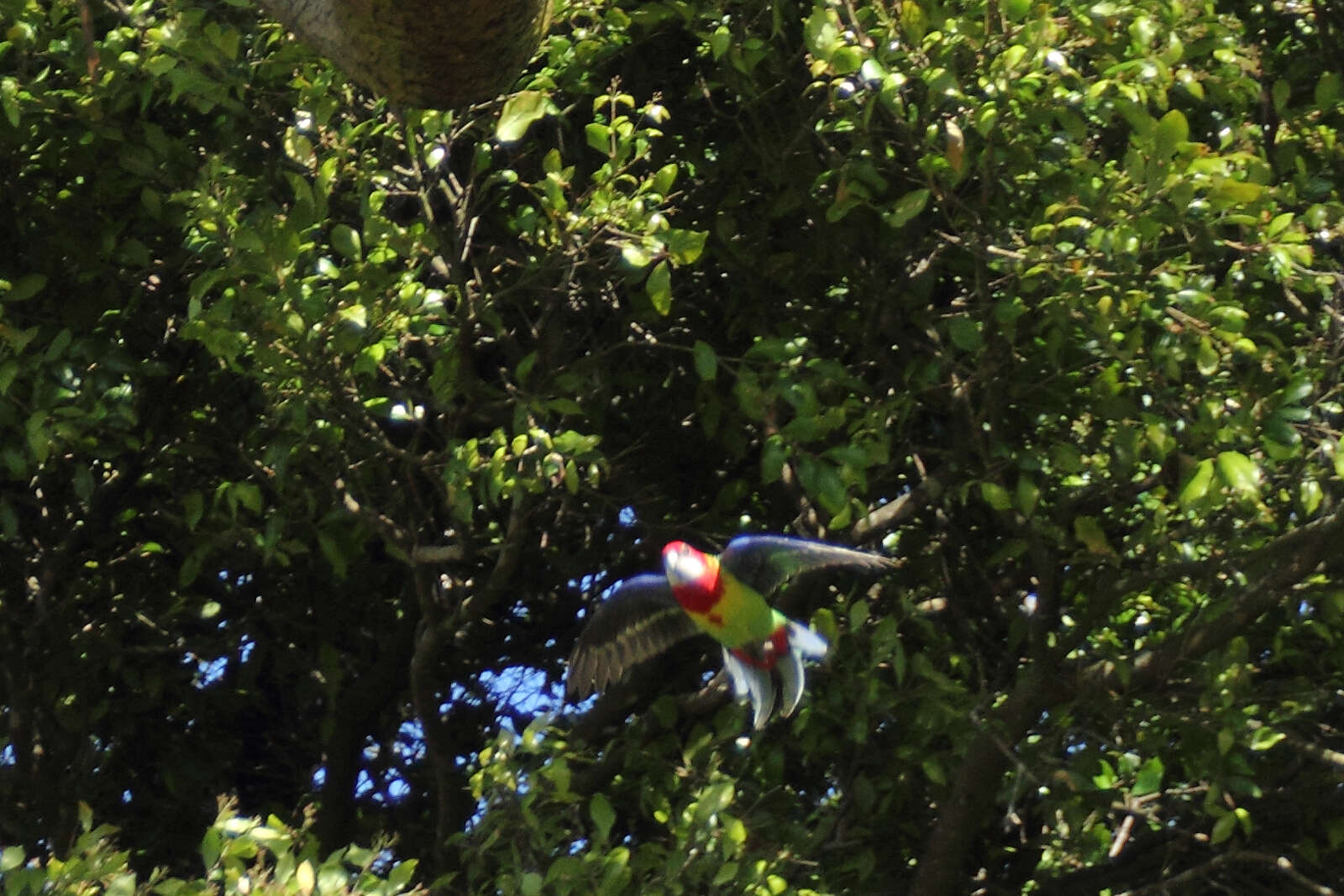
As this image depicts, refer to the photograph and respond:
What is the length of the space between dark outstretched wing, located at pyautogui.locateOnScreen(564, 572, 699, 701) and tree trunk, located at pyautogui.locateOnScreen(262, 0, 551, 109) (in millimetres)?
2195

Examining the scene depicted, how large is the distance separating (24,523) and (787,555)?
7.89ft

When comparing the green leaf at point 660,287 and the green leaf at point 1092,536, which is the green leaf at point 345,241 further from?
the green leaf at point 1092,536

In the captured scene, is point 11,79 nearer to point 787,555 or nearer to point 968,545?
point 787,555

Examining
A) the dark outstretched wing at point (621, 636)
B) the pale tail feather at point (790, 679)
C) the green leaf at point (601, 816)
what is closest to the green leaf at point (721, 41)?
the dark outstretched wing at point (621, 636)

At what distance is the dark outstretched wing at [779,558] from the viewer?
3.87 metres

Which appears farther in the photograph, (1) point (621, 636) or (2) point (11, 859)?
(1) point (621, 636)

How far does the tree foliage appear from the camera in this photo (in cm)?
381

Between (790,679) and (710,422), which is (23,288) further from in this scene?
(790,679)

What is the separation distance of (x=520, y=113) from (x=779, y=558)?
121 cm

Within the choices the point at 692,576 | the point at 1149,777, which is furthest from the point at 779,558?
the point at 1149,777

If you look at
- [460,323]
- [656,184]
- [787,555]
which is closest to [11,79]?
[460,323]

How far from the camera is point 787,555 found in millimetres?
4070

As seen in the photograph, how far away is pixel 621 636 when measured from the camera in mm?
4430

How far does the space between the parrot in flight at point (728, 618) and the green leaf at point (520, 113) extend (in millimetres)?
1056
